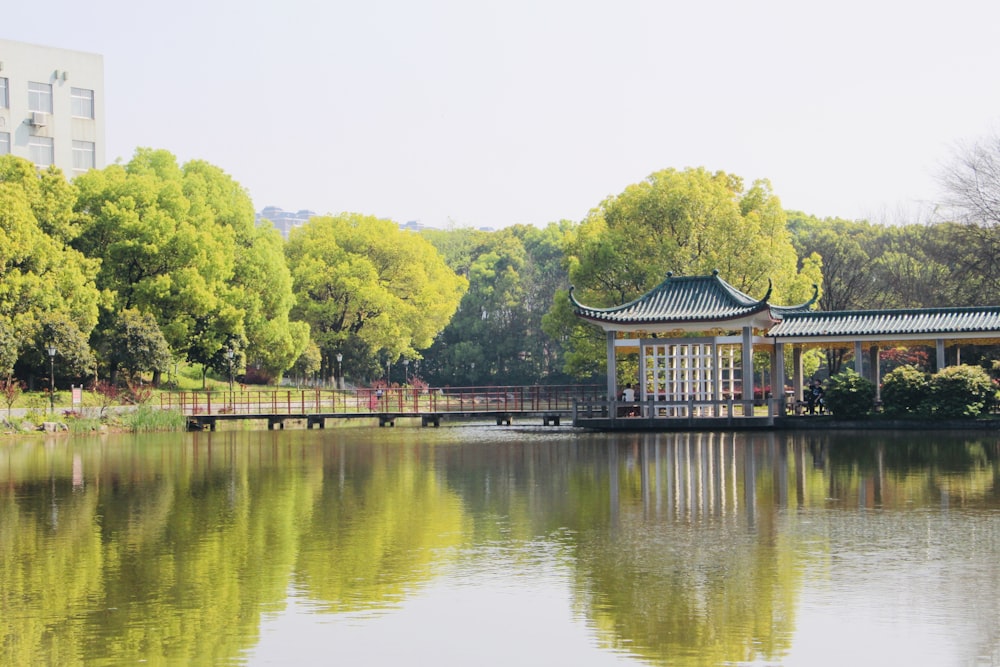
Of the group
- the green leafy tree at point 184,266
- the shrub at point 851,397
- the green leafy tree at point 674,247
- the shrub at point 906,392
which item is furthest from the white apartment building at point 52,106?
the shrub at point 906,392

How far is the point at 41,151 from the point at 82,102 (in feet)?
13.1

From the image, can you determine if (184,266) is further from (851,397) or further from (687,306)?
(851,397)

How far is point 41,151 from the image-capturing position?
209 ft

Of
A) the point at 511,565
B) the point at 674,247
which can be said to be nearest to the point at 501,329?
the point at 674,247

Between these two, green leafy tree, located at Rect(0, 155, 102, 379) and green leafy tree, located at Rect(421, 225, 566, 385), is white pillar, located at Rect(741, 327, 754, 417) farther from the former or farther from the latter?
green leafy tree, located at Rect(421, 225, 566, 385)

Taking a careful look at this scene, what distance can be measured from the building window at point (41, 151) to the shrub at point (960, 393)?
44.6 meters

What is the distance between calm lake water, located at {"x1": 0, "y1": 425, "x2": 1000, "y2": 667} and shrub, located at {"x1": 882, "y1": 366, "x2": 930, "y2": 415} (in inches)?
487

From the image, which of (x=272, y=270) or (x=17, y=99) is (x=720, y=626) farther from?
(x=17, y=99)

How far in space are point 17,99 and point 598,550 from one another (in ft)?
187

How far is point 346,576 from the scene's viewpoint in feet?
39.5

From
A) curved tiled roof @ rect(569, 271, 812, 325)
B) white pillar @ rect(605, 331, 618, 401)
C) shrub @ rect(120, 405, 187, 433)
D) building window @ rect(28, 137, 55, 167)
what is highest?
building window @ rect(28, 137, 55, 167)

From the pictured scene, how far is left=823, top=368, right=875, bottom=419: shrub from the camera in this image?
36.9 meters

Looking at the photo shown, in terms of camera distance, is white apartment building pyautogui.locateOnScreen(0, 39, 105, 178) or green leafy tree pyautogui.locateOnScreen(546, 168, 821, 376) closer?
green leafy tree pyautogui.locateOnScreen(546, 168, 821, 376)

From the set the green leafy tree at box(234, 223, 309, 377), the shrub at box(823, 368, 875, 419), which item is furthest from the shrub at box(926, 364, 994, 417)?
the green leafy tree at box(234, 223, 309, 377)
